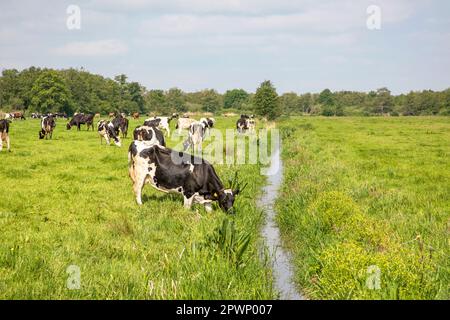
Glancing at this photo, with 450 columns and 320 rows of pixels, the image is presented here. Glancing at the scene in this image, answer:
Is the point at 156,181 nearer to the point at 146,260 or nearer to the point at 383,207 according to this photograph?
the point at 146,260

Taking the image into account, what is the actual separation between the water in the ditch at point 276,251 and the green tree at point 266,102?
51388mm

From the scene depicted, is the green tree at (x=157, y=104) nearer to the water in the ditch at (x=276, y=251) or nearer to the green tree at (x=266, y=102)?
the green tree at (x=266, y=102)

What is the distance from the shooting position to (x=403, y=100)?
14625cm

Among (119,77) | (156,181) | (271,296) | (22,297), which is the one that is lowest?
(271,296)

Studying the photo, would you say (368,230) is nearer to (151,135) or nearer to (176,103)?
(151,135)

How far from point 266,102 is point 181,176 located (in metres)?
57.8

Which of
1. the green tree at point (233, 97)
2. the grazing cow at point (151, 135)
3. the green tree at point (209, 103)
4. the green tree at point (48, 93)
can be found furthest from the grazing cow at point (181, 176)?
the green tree at point (233, 97)

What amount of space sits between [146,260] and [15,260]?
6.52 feet

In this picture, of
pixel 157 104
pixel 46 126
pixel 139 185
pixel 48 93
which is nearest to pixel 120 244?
pixel 139 185

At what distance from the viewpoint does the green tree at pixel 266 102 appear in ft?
220

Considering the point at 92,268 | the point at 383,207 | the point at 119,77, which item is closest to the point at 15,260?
the point at 92,268

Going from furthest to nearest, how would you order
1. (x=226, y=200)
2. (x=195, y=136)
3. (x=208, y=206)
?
1. (x=195, y=136)
2. (x=208, y=206)
3. (x=226, y=200)

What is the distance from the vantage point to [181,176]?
1071 centimetres

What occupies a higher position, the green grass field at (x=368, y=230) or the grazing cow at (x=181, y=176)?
the grazing cow at (x=181, y=176)
